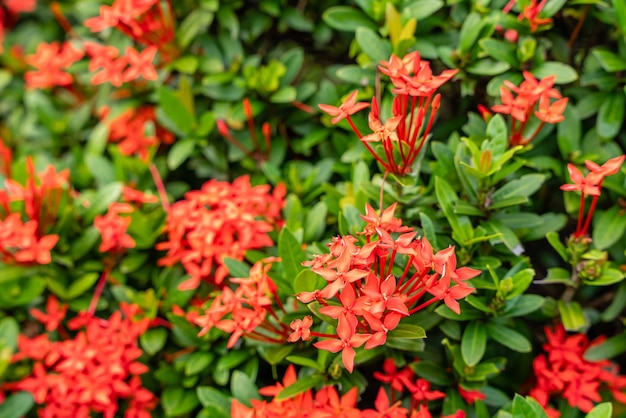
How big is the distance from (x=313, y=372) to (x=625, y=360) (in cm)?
106

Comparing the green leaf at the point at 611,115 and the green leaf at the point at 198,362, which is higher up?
the green leaf at the point at 611,115

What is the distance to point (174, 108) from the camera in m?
1.97

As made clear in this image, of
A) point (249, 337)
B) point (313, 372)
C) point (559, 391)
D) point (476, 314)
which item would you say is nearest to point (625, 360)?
point (559, 391)

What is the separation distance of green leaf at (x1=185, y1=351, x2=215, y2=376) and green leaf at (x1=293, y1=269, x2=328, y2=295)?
413mm

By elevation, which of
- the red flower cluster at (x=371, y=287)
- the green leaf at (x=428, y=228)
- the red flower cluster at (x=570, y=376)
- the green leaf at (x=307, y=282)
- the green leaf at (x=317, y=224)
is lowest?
the red flower cluster at (x=570, y=376)

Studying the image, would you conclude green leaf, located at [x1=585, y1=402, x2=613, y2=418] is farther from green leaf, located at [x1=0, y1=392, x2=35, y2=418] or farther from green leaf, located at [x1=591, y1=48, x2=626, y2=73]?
green leaf, located at [x1=0, y1=392, x2=35, y2=418]

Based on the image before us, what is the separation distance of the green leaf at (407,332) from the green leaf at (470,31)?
80cm

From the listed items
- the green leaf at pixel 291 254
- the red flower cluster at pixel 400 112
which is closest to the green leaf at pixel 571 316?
the red flower cluster at pixel 400 112

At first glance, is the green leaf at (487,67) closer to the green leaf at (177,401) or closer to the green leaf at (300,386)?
the green leaf at (300,386)

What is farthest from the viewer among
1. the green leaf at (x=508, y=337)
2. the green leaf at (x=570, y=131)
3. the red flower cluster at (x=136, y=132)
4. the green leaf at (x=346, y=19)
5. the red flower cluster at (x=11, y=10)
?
the red flower cluster at (x=11, y=10)

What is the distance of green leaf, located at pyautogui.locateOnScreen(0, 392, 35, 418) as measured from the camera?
1690mm

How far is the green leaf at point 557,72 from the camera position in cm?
164

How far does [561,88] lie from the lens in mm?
1809

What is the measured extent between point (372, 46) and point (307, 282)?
70 cm
